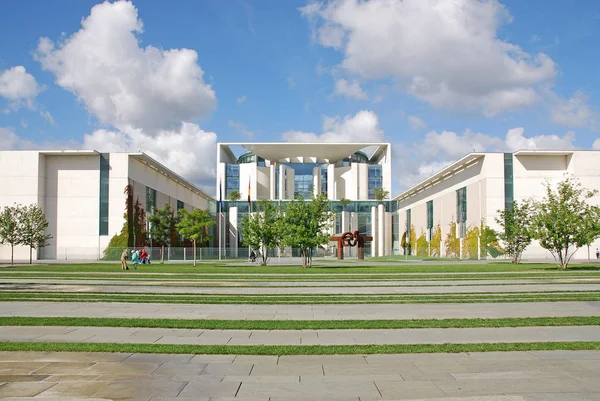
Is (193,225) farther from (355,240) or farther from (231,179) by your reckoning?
(231,179)

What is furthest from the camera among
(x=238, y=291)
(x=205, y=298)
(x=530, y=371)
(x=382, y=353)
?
(x=238, y=291)

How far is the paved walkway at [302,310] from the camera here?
13898 millimetres

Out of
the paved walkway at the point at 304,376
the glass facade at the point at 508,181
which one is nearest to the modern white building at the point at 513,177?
the glass facade at the point at 508,181

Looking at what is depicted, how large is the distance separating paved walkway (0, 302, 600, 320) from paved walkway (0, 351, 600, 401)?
187 inches

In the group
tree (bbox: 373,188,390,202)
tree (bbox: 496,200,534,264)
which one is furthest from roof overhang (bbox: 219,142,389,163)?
tree (bbox: 496,200,534,264)

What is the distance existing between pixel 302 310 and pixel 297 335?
166 inches

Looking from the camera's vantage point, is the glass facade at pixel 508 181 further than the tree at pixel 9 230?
Yes

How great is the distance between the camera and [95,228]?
6009 cm

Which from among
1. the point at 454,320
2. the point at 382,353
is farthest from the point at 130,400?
the point at 454,320

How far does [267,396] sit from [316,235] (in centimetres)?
3648

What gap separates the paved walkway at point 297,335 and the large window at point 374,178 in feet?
297

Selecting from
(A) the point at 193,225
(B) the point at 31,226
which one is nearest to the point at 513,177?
(A) the point at 193,225

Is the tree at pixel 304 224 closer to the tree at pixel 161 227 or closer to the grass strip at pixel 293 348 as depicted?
the tree at pixel 161 227

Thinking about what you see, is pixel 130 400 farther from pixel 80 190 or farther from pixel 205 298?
pixel 80 190
